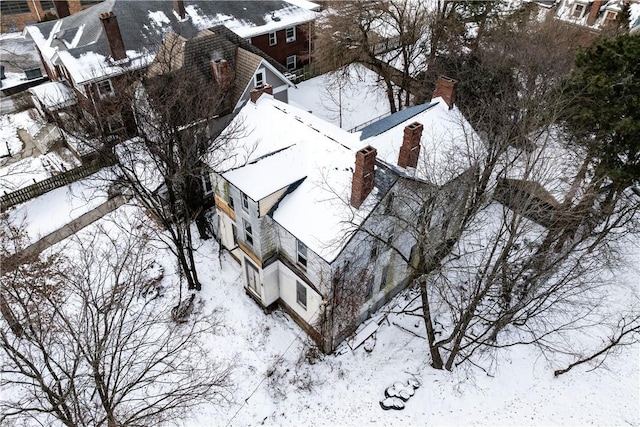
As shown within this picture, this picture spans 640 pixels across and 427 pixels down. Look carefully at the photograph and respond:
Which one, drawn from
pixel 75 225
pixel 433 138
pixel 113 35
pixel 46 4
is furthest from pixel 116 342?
pixel 46 4

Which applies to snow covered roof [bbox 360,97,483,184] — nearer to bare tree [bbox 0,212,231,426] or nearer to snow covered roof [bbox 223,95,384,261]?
snow covered roof [bbox 223,95,384,261]

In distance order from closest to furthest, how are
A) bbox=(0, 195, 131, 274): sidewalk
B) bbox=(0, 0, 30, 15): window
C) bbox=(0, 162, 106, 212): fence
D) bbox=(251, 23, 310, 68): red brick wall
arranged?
bbox=(0, 195, 131, 274): sidewalk, bbox=(0, 162, 106, 212): fence, bbox=(251, 23, 310, 68): red brick wall, bbox=(0, 0, 30, 15): window

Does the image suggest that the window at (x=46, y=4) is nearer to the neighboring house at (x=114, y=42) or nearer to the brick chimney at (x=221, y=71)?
the neighboring house at (x=114, y=42)

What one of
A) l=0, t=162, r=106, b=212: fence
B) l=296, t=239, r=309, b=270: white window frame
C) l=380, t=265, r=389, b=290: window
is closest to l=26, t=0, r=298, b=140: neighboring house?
l=0, t=162, r=106, b=212: fence

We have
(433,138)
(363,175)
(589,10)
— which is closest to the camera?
(363,175)

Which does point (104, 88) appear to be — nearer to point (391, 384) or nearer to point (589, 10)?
point (391, 384)

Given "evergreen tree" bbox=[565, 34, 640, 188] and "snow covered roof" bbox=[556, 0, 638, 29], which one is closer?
"evergreen tree" bbox=[565, 34, 640, 188]

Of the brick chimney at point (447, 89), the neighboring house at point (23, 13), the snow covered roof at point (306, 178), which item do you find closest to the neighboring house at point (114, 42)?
the snow covered roof at point (306, 178)
